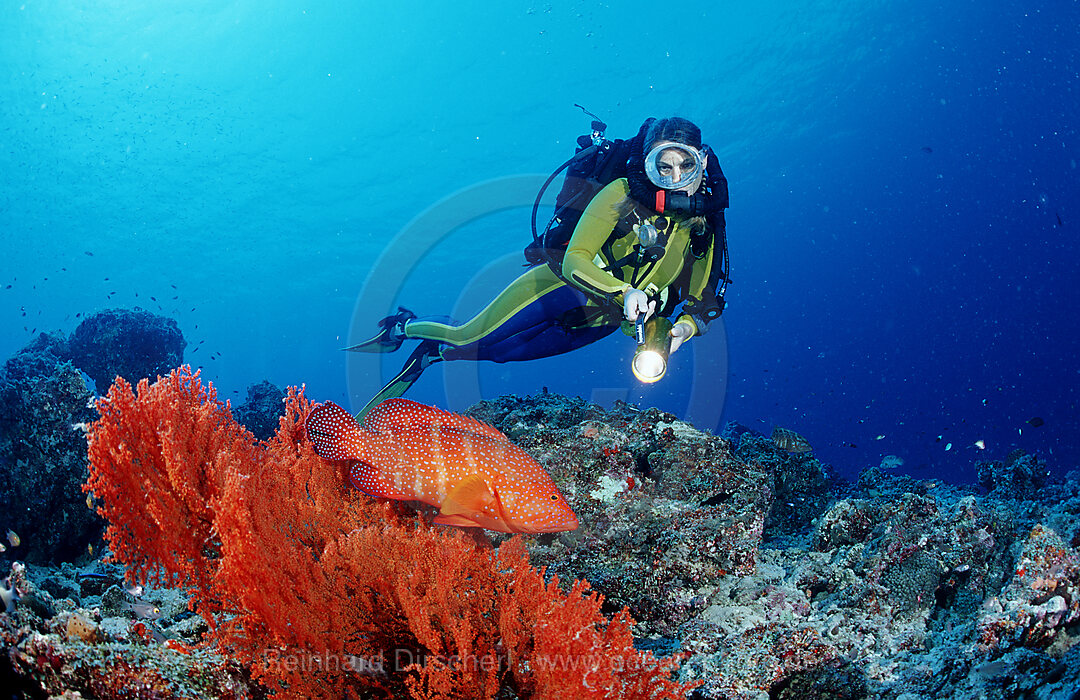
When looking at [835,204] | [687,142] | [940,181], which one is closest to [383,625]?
[687,142]

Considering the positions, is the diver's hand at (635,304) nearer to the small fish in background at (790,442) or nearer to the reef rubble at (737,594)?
the reef rubble at (737,594)

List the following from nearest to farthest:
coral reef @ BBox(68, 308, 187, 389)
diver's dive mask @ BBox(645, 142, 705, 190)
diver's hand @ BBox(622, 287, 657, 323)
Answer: diver's hand @ BBox(622, 287, 657, 323) < diver's dive mask @ BBox(645, 142, 705, 190) < coral reef @ BBox(68, 308, 187, 389)

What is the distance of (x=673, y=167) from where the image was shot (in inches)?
191

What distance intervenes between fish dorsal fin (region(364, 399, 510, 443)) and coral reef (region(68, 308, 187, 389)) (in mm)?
13338

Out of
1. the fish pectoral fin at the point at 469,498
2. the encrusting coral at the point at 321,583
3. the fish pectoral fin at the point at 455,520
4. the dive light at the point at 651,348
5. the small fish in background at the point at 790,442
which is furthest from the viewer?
the small fish in background at the point at 790,442

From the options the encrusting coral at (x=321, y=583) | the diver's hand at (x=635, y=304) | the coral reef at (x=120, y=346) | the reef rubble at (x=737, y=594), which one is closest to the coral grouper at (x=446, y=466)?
the encrusting coral at (x=321, y=583)

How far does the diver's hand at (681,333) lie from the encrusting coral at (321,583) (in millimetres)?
3531

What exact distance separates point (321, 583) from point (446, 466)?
79 cm

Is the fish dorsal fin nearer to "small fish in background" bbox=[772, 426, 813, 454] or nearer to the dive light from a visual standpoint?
the dive light

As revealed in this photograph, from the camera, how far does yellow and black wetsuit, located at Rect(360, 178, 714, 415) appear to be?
5.07m

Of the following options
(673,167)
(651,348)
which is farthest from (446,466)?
(673,167)

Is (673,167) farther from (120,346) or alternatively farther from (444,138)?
(444,138)

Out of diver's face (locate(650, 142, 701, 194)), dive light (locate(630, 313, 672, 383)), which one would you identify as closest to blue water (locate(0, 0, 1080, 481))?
dive light (locate(630, 313, 672, 383))

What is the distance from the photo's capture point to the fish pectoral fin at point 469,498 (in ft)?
8.09
